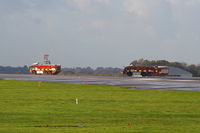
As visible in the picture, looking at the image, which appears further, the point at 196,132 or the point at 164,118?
the point at 164,118

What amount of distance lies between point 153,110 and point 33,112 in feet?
20.4

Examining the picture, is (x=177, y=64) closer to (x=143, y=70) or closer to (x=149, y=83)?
(x=143, y=70)

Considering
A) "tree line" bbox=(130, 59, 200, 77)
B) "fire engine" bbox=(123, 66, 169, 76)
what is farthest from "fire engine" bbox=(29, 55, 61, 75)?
"tree line" bbox=(130, 59, 200, 77)

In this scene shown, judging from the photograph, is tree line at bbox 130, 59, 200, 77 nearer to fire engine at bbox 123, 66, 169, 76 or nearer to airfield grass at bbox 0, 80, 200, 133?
fire engine at bbox 123, 66, 169, 76

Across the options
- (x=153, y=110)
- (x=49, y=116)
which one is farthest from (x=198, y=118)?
(x=49, y=116)

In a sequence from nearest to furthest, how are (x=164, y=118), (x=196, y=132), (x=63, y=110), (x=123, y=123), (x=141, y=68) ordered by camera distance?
(x=196, y=132) < (x=123, y=123) < (x=164, y=118) < (x=63, y=110) < (x=141, y=68)

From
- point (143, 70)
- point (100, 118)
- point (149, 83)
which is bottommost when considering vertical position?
point (100, 118)

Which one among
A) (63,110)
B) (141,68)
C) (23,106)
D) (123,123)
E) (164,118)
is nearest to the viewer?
(123,123)

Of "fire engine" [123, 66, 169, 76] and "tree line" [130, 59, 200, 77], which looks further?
"tree line" [130, 59, 200, 77]

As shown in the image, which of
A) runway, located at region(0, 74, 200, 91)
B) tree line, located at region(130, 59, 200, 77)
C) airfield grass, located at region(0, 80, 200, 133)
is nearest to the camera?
airfield grass, located at region(0, 80, 200, 133)

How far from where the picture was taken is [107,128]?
16016 mm

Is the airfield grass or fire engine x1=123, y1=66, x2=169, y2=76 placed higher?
fire engine x1=123, y1=66, x2=169, y2=76

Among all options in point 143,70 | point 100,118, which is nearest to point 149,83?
point 100,118

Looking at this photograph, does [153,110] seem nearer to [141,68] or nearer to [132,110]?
[132,110]
